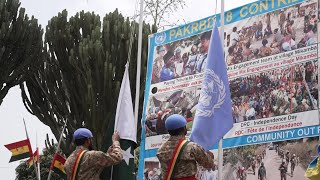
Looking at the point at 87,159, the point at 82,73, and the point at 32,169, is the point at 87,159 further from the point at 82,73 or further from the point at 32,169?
the point at 32,169

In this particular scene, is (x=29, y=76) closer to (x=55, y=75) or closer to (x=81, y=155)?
(x=55, y=75)

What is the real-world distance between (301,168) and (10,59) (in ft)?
31.7

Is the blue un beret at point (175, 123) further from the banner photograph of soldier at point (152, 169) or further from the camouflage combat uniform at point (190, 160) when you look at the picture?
the banner photograph of soldier at point (152, 169)

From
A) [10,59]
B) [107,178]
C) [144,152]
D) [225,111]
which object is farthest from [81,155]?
[10,59]

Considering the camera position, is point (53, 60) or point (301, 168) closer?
point (301, 168)

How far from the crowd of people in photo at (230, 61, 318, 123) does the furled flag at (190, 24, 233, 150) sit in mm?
1006

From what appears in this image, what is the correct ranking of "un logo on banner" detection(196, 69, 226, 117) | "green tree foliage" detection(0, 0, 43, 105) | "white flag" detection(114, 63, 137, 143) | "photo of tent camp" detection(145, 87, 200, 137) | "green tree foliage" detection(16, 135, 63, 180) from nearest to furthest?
"un logo on banner" detection(196, 69, 226, 117)
"white flag" detection(114, 63, 137, 143)
"photo of tent camp" detection(145, 87, 200, 137)
"green tree foliage" detection(0, 0, 43, 105)
"green tree foliage" detection(16, 135, 63, 180)

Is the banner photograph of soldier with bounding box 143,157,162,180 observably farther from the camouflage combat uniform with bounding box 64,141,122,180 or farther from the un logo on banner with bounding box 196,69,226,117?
the camouflage combat uniform with bounding box 64,141,122,180

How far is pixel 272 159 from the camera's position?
7.35m

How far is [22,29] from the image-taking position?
15125 mm

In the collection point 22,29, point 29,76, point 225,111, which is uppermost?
point 22,29

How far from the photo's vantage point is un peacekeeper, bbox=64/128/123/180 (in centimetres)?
607

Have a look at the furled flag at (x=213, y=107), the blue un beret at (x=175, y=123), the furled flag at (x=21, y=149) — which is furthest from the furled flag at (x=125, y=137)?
the furled flag at (x=21, y=149)

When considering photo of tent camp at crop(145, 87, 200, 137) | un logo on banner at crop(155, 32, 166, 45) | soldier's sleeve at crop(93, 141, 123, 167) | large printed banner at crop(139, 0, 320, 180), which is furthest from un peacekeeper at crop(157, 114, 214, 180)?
un logo on banner at crop(155, 32, 166, 45)
